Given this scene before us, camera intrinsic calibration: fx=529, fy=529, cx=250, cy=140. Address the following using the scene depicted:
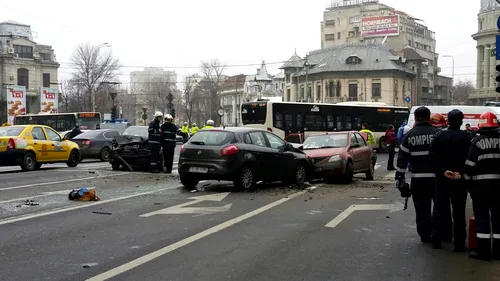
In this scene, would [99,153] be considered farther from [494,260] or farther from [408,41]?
[408,41]

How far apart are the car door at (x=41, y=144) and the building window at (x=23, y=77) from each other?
5943 centimetres

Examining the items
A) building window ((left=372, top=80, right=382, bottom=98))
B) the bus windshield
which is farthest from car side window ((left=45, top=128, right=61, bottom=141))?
building window ((left=372, top=80, right=382, bottom=98))

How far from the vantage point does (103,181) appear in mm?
14406

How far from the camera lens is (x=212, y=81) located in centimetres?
9625

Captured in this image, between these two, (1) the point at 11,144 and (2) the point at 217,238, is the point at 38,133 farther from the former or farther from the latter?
(2) the point at 217,238

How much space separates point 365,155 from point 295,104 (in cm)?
1559

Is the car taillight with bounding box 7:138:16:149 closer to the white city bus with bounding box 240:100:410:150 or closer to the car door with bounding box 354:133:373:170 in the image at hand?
the car door with bounding box 354:133:373:170

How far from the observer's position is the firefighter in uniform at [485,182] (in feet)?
20.4

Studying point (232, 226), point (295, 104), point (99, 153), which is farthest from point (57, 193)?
point (295, 104)

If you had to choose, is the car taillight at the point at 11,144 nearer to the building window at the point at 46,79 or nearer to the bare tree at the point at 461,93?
the building window at the point at 46,79

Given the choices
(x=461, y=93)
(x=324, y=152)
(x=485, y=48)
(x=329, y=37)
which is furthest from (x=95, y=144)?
(x=461, y=93)

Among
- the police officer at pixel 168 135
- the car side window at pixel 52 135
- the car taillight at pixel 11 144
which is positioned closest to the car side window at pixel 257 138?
the police officer at pixel 168 135

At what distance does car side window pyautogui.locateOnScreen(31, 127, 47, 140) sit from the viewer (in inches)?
700

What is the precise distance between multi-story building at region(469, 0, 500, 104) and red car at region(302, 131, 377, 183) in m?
87.9
